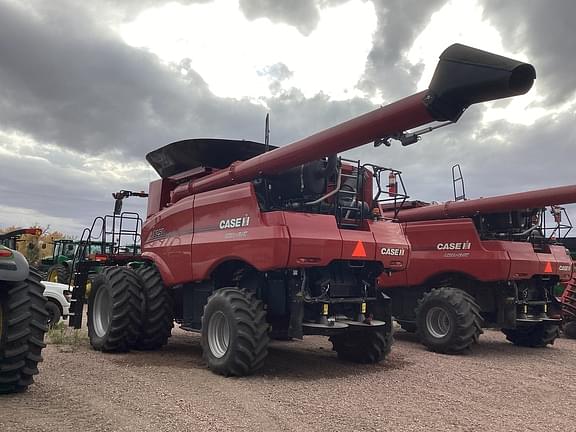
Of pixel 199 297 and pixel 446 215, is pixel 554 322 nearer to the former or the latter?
pixel 446 215

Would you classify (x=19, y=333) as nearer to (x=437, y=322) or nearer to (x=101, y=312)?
(x=101, y=312)

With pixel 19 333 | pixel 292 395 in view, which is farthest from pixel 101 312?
pixel 292 395

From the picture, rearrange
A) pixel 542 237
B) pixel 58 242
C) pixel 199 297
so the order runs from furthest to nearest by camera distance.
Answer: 1. pixel 58 242
2. pixel 542 237
3. pixel 199 297

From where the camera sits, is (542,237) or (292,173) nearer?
(292,173)

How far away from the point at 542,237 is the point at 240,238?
704cm

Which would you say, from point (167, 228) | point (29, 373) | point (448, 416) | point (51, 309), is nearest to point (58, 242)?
point (51, 309)

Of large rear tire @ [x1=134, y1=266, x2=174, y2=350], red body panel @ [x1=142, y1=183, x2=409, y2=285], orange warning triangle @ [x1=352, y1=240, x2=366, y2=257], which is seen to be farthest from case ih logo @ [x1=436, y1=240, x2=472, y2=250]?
large rear tire @ [x1=134, y1=266, x2=174, y2=350]

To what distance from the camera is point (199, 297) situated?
25.8 feet

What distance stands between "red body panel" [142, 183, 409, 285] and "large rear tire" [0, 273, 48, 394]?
8.28 ft

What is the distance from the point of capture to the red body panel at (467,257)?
9711 mm

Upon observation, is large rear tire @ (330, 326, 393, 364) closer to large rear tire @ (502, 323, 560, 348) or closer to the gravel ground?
the gravel ground

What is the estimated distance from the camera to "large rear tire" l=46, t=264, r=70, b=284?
19.0 metres

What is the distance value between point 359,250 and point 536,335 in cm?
568

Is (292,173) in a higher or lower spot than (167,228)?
higher
